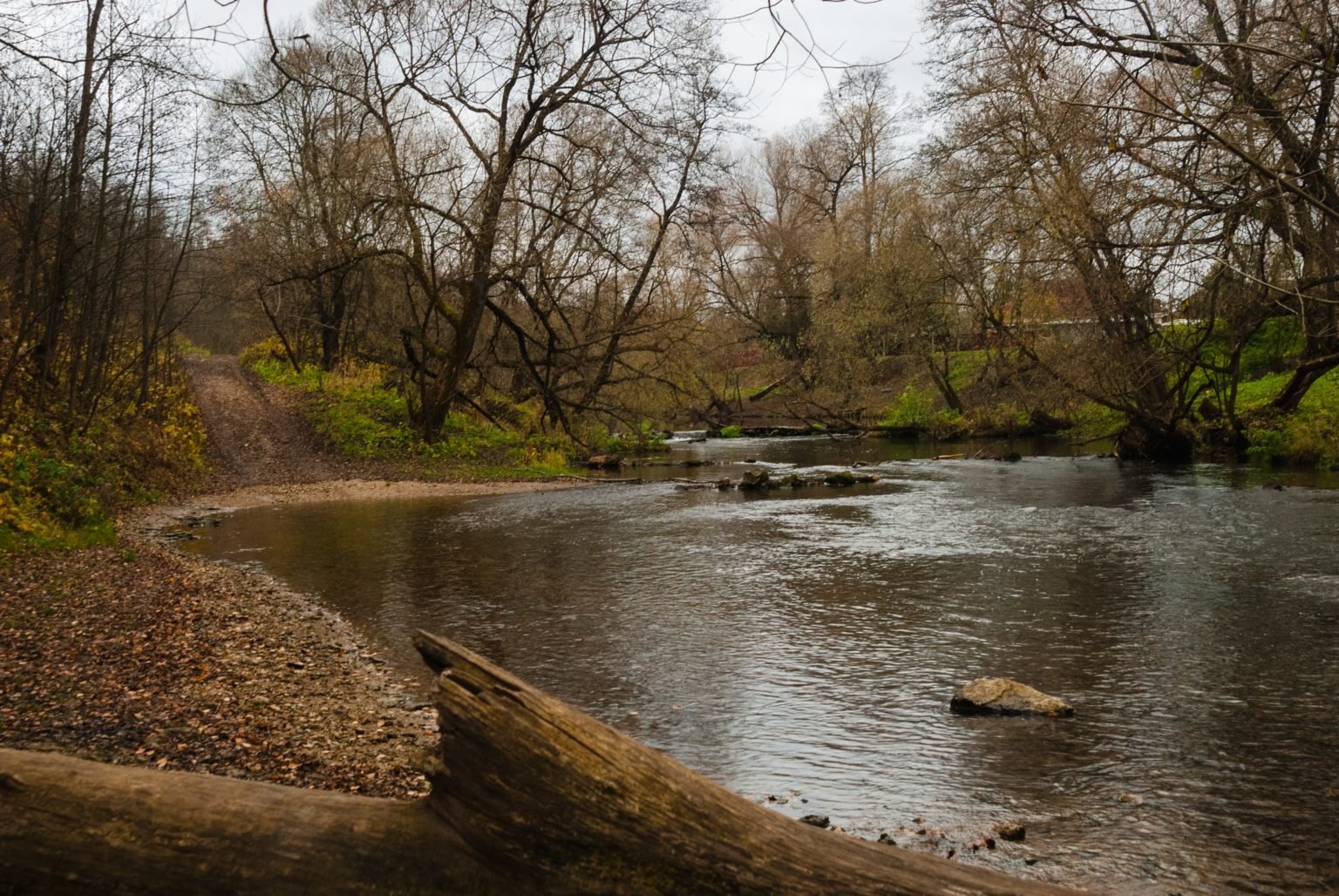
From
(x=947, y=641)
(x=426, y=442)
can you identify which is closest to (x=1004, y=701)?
(x=947, y=641)

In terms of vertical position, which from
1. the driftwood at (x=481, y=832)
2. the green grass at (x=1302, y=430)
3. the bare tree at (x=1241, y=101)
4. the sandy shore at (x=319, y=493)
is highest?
the bare tree at (x=1241, y=101)

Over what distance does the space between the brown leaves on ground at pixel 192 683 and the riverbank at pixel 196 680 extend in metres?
0.02

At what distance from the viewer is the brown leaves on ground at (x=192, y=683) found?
248 inches

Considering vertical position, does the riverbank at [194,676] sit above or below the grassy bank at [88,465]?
below

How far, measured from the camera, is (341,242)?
26875mm

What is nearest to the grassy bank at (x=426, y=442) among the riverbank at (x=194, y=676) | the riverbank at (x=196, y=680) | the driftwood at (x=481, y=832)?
the riverbank at (x=194, y=676)

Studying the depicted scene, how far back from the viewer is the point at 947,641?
1022 centimetres

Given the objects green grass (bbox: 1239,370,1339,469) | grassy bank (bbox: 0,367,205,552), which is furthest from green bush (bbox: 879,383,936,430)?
grassy bank (bbox: 0,367,205,552)

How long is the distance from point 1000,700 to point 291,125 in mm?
37158

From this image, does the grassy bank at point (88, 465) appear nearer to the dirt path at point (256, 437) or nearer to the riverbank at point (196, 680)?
the riverbank at point (196, 680)

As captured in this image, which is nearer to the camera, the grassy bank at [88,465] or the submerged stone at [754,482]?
→ the grassy bank at [88,465]

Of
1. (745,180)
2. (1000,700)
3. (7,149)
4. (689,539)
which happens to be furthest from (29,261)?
(745,180)

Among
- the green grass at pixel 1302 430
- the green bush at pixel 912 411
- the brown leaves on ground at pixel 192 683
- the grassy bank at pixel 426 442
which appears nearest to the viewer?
the brown leaves on ground at pixel 192 683

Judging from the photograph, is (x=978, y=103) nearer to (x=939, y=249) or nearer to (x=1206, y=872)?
(x=939, y=249)
